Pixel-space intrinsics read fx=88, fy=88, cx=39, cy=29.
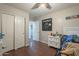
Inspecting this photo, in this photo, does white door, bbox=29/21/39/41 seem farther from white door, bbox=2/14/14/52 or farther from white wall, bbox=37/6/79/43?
white door, bbox=2/14/14/52

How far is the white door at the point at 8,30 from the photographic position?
152 cm

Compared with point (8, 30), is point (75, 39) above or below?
below

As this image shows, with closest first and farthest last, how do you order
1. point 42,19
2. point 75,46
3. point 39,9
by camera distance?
point 75,46
point 39,9
point 42,19

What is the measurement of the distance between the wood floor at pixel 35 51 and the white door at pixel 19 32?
10 centimetres

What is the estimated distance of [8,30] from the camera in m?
1.56

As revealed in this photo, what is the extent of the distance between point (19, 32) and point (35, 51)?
47cm

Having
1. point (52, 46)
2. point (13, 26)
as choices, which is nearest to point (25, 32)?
point (13, 26)

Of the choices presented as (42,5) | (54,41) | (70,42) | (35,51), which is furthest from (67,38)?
(42,5)

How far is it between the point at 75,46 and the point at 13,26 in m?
1.16

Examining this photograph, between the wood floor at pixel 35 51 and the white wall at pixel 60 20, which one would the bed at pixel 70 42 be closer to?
the white wall at pixel 60 20

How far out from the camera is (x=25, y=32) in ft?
5.55

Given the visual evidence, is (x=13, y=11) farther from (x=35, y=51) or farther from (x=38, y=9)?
(x=35, y=51)

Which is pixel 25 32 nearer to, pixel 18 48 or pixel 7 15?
pixel 18 48

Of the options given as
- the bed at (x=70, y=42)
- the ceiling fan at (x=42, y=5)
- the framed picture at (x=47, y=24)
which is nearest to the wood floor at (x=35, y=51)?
the bed at (x=70, y=42)
